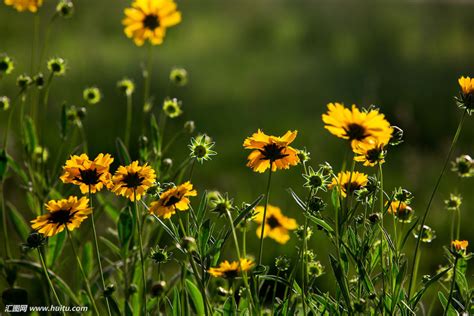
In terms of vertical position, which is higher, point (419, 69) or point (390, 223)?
→ point (419, 69)

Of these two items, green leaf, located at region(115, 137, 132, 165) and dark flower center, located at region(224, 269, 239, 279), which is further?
green leaf, located at region(115, 137, 132, 165)

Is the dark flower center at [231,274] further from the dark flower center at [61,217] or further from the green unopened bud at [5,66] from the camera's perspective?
the green unopened bud at [5,66]

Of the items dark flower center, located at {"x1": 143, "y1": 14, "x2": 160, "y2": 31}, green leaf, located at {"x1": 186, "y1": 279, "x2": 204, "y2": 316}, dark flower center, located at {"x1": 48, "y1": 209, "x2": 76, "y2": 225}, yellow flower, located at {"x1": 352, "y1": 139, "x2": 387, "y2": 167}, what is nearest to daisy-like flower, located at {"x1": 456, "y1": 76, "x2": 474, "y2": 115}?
yellow flower, located at {"x1": 352, "y1": 139, "x2": 387, "y2": 167}

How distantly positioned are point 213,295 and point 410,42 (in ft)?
17.3

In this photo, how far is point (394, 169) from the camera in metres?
3.72

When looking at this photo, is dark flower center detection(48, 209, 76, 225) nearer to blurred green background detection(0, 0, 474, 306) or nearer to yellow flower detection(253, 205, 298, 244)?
yellow flower detection(253, 205, 298, 244)

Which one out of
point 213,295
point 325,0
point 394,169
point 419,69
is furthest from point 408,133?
point 325,0

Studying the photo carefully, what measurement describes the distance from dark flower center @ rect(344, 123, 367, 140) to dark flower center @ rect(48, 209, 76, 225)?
56 cm

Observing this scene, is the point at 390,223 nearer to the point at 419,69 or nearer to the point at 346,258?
the point at 346,258

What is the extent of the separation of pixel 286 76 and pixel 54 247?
4099 mm

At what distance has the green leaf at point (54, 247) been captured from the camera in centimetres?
181

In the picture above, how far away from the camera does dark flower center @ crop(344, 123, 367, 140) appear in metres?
1.07

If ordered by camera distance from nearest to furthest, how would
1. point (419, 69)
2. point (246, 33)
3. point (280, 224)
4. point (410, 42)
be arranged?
point (280, 224) → point (419, 69) → point (410, 42) → point (246, 33)

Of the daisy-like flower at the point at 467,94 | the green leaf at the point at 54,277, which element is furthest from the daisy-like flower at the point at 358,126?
the green leaf at the point at 54,277
